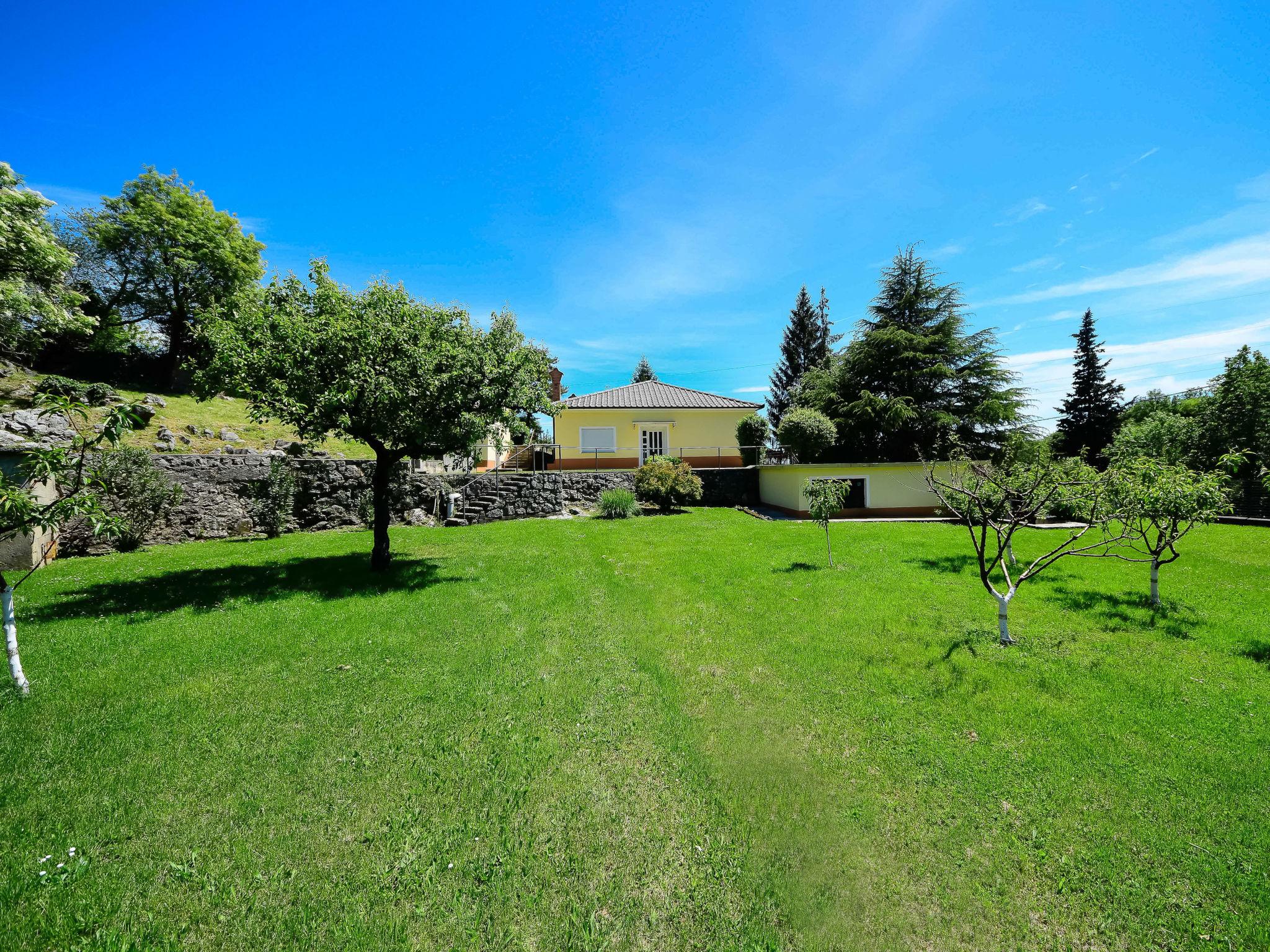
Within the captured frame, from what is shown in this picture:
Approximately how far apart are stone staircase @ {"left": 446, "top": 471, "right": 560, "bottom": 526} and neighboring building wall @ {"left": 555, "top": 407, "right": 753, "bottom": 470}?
6268 mm

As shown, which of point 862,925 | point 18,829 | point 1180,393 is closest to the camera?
point 862,925

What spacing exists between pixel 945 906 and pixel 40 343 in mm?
32001

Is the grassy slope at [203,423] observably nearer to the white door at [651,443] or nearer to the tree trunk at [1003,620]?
the white door at [651,443]

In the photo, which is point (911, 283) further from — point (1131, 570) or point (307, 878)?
point (307, 878)

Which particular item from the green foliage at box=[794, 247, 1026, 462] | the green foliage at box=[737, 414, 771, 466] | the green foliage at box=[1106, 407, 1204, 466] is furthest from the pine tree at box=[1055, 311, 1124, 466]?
the green foliage at box=[737, 414, 771, 466]

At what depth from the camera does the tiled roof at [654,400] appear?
2572 centimetres

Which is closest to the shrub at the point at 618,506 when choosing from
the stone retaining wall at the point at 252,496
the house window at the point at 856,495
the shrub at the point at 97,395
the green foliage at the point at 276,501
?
the stone retaining wall at the point at 252,496

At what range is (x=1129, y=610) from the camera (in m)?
7.39

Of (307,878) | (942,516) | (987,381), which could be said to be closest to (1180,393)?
(987,381)

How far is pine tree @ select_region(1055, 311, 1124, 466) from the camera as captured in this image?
32.0 m

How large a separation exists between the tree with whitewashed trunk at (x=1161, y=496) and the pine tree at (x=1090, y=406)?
104ft

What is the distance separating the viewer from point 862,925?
2.50m

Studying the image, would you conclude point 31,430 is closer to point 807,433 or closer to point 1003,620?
point 1003,620

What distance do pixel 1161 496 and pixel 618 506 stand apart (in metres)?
13.7
